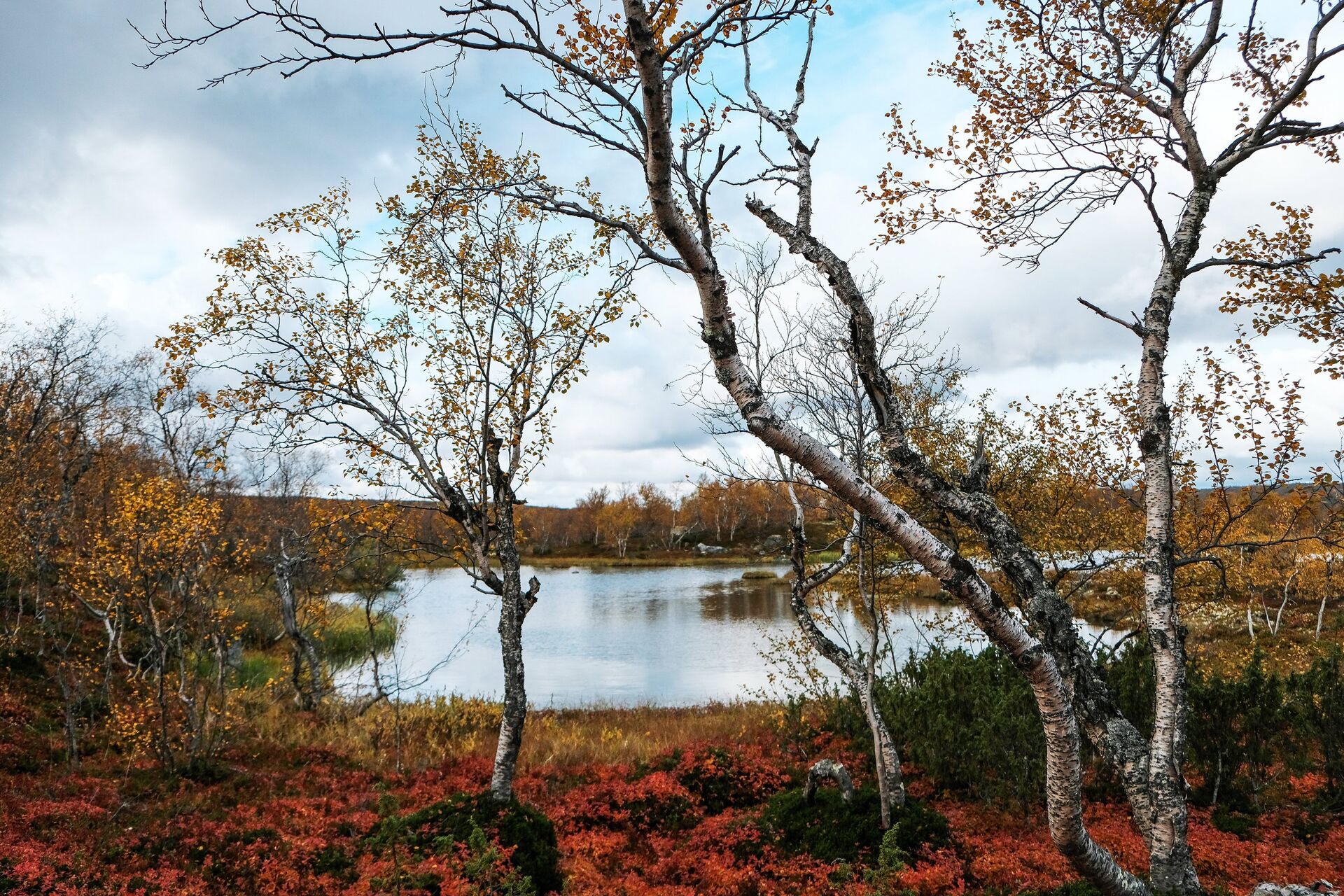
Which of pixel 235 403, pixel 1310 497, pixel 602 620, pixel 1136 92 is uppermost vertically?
pixel 1136 92

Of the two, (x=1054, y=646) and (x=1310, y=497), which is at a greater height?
(x=1310, y=497)

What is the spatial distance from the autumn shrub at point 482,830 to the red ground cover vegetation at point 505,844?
8 cm

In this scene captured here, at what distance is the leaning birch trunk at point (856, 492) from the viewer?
3369 mm

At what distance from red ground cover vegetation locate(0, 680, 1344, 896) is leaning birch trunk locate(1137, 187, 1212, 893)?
843 millimetres

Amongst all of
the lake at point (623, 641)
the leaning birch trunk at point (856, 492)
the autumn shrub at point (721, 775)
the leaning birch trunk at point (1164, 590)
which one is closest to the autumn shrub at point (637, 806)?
the autumn shrub at point (721, 775)

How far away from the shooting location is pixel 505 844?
291 inches

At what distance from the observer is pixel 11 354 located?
827 inches

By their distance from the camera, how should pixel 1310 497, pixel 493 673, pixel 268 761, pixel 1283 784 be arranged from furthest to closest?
pixel 493 673, pixel 268 761, pixel 1283 784, pixel 1310 497

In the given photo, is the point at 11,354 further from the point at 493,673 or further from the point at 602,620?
the point at 602,620

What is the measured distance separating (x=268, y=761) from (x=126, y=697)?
4742mm

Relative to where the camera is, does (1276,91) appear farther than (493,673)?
No

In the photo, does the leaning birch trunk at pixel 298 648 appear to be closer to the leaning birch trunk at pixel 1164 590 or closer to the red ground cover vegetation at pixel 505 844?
the red ground cover vegetation at pixel 505 844

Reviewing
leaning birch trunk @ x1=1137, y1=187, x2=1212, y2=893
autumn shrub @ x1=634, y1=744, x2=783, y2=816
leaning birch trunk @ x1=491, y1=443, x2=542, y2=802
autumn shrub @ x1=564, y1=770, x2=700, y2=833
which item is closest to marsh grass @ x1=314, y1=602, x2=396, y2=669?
autumn shrub @ x1=634, y1=744, x2=783, y2=816

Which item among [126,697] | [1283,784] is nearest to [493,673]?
[126,697]
